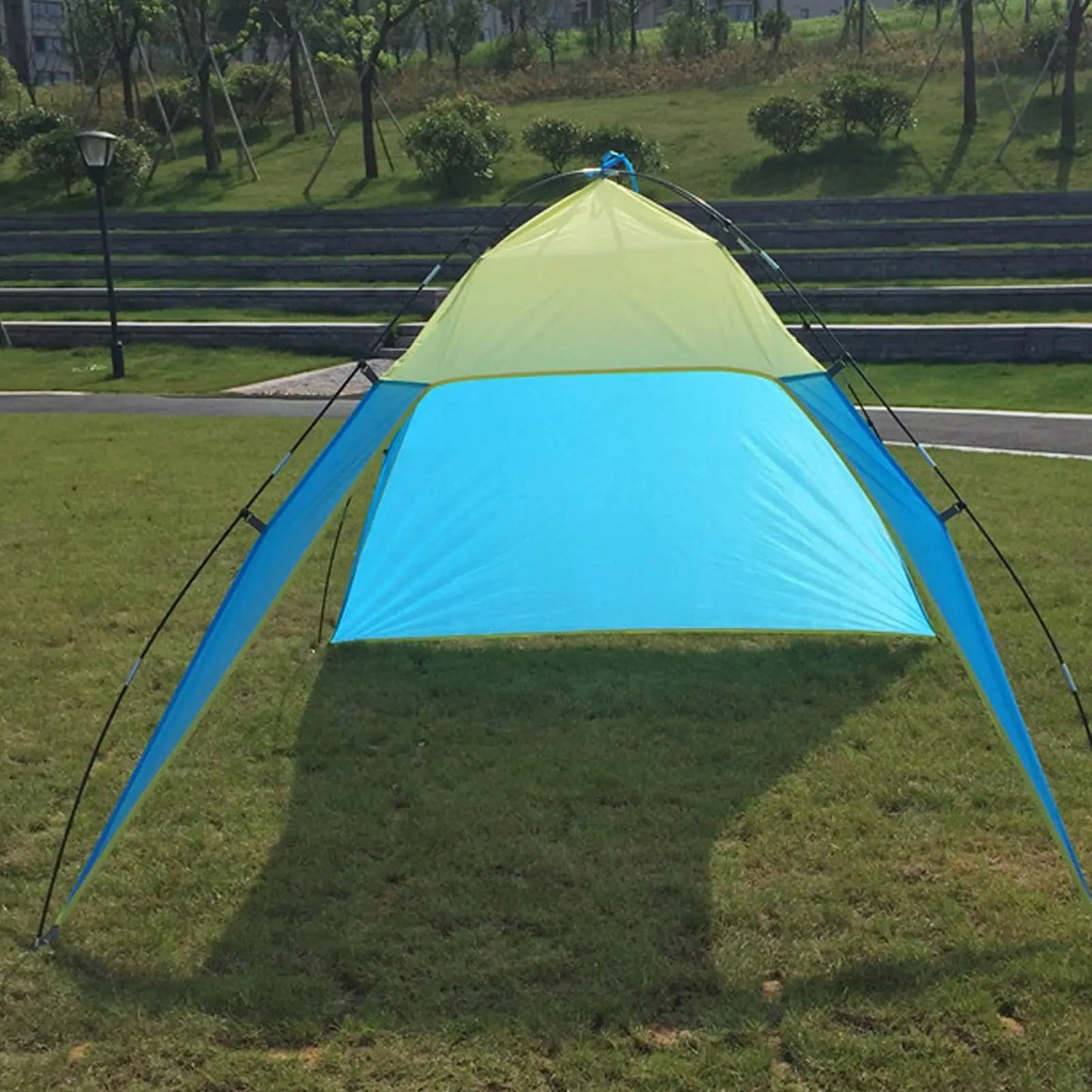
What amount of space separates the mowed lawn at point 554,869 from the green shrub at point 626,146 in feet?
63.2

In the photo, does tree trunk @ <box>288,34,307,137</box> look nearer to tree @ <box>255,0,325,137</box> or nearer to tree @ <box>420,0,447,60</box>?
tree @ <box>255,0,325,137</box>

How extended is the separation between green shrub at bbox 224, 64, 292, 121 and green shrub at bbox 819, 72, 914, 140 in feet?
58.1

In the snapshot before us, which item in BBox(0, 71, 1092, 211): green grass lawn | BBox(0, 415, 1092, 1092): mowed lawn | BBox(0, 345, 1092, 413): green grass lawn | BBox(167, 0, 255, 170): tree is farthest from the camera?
BBox(167, 0, 255, 170): tree

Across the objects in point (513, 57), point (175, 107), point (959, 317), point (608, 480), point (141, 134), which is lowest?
point (959, 317)

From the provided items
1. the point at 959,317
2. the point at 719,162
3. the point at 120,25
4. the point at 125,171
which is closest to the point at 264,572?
the point at 959,317

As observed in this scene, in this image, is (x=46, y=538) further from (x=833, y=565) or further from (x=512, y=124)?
(x=512, y=124)

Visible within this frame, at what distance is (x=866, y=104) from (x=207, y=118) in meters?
16.2

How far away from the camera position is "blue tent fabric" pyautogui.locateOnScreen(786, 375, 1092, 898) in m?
3.24

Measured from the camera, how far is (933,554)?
11.2 feet

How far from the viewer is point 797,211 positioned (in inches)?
840

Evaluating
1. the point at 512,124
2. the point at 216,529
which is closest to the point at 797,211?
the point at 512,124

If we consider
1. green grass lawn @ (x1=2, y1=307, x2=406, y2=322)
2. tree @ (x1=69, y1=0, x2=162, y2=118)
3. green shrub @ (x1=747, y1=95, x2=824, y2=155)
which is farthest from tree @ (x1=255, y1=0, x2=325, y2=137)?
green shrub @ (x1=747, y1=95, x2=824, y2=155)

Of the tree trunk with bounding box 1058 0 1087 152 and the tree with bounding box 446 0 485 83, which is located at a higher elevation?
the tree with bounding box 446 0 485 83

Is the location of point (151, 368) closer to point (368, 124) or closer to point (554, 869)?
point (368, 124)
